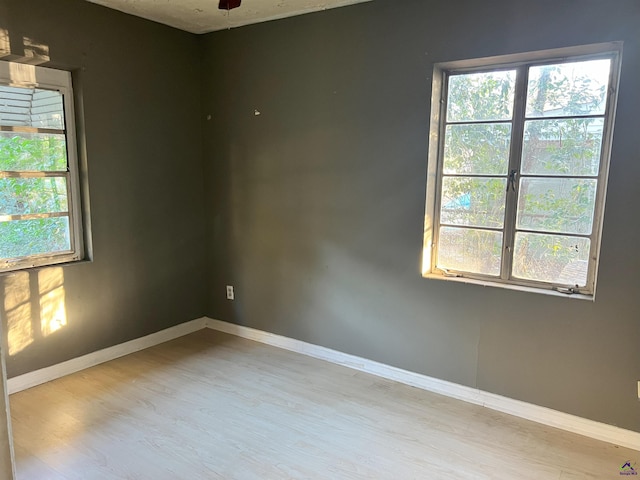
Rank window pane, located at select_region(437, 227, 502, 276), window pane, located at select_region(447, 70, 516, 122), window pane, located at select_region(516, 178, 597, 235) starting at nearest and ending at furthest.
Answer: window pane, located at select_region(516, 178, 597, 235) → window pane, located at select_region(447, 70, 516, 122) → window pane, located at select_region(437, 227, 502, 276)

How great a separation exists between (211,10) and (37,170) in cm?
159

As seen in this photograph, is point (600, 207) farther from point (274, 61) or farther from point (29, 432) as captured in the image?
point (29, 432)

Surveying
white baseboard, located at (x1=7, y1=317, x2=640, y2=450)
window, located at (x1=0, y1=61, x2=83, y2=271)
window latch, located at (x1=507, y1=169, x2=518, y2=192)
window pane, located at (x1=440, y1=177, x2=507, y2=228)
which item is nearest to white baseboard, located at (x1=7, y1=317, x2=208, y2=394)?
white baseboard, located at (x1=7, y1=317, x2=640, y2=450)

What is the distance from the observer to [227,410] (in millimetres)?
2623

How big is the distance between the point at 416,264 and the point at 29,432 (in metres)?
2.39

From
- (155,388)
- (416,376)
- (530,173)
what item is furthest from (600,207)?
(155,388)

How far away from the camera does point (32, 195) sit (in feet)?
9.50

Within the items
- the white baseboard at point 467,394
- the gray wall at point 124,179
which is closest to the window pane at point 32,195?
the gray wall at point 124,179

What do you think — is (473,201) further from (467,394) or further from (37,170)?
(37,170)

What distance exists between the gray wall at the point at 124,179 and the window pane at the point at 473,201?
212cm

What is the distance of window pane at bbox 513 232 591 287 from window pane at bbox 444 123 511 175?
Result: 0.45 metres

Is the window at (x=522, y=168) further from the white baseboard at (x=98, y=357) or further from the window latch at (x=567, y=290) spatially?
the white baseboard at (x=98, y=357)

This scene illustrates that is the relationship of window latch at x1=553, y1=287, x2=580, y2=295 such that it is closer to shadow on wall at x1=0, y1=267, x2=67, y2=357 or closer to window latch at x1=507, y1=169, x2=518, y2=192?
window latch at x1=507, y1=169, x2=518, y2=192

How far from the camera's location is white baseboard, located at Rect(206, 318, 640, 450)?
2369 mm
